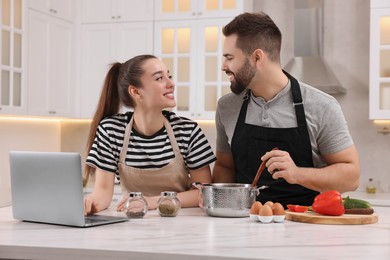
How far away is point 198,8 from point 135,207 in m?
3.06

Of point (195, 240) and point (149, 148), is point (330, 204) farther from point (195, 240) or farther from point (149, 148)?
point (149, 148)

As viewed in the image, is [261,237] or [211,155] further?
[211,155]

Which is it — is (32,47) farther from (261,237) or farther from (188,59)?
(261,237)

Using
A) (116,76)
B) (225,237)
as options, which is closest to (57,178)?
(225,237)

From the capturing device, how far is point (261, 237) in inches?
71.6

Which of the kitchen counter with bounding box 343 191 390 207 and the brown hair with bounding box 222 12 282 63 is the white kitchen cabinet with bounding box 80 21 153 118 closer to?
the kitchen counter with bounding box 343 191 390 207

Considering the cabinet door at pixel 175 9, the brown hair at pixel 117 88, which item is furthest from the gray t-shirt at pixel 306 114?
the cabinet door at pixel 175 9

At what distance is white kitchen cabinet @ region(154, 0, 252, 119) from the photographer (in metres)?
4.93

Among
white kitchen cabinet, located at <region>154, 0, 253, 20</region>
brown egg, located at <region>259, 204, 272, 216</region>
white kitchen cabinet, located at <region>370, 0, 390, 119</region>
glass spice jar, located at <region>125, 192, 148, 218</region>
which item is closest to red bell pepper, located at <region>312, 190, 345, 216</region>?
Answer: brown egg, located at <region>259, 204, 272, 216</region>

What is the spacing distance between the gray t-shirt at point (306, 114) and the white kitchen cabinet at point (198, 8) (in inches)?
86.6

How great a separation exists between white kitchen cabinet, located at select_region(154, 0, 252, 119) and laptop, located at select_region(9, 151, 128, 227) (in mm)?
2852

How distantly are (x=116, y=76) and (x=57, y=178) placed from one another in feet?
3.23

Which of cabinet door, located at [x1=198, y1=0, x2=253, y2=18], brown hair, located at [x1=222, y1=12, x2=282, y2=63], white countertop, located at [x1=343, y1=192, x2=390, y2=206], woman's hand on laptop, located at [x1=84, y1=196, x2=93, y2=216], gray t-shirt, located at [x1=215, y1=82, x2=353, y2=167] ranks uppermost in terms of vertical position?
cabinet door, located at [x1=198, y1=0, x2=253, y2=18]

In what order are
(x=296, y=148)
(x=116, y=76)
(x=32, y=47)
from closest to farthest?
(x=296, y=148), (x=116, y=76), (x=32, y=47)
